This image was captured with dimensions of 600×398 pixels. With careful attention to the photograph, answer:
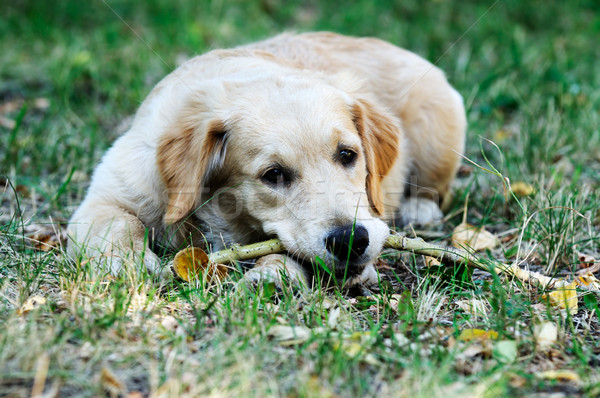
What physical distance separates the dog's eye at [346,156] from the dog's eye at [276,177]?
1.02ft

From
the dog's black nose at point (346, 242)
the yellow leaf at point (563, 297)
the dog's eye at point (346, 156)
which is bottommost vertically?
the yellow leaf at point (563, 297)

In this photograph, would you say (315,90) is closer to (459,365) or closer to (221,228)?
(221,228)

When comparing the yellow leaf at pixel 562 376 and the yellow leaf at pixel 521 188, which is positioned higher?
the yellow leaf at pixel 562 376

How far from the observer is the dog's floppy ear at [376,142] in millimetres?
3539

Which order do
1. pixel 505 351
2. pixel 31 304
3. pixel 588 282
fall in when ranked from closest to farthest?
pixel 505 351 < pixel 31 304 < pixel 588 282

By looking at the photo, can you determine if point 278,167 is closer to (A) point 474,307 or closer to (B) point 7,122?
(A) point 474,307

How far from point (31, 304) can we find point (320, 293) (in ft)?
3.81

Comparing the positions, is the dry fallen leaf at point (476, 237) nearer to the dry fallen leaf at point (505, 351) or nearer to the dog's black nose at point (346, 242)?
the dog's black nose at point (346, 242)

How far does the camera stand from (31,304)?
254 centimetres

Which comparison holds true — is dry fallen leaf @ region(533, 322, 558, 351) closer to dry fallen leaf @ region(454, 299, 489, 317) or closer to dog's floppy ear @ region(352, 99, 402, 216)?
dry fallen leaf @ region(454, 299, 489, 317)

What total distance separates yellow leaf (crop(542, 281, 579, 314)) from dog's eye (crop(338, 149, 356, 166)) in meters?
1.13

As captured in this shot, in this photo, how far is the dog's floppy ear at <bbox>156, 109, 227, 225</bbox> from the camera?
3.19m

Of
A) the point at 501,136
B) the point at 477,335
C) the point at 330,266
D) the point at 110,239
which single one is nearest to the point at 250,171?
the point at 330,266

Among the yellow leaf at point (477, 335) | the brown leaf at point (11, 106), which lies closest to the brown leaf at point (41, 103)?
the brown leaf at point (11, 106)
